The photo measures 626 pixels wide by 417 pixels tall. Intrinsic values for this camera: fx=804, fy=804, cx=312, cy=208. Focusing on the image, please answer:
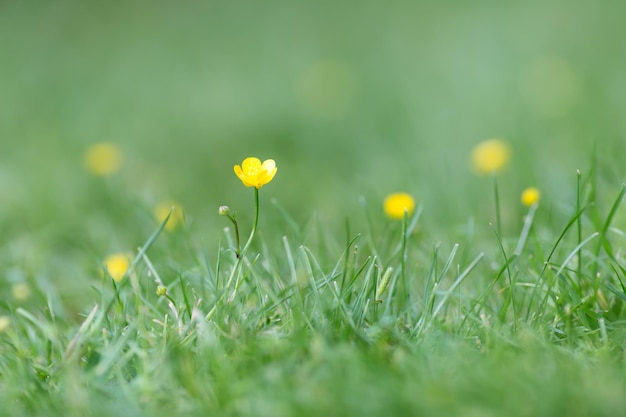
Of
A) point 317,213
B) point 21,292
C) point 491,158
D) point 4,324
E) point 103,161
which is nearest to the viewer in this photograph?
point 4,324

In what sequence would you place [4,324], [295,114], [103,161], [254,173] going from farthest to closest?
[295,114] < [103,161] < [4,324] < [254,173]

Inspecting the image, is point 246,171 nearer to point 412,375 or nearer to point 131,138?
point 412,375

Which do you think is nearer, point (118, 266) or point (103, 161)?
point (118, 266)

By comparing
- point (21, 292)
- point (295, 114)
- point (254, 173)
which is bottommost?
point (21, 292)

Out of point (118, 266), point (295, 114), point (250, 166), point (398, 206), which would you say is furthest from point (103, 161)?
point (250, 166)

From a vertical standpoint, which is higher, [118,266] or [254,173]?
[254,173]

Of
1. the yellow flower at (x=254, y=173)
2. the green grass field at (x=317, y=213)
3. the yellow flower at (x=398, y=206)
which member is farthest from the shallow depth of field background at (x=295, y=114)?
the yellow flower at (x=254, y=173)

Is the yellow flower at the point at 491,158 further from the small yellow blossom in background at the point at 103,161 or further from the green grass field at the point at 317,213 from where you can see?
the small yellow blossom in background at the point at 103,161

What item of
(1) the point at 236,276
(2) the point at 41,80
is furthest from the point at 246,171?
(2) the point at 41,80

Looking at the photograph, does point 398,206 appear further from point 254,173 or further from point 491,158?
point 491,158
